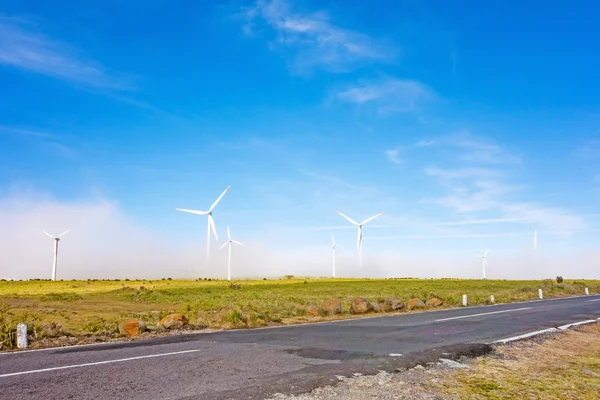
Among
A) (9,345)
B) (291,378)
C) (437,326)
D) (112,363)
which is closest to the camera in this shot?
(291,378)

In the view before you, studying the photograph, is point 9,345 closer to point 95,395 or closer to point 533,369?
point 95,395

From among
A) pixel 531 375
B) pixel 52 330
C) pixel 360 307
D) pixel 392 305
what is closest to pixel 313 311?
pixel 360 307

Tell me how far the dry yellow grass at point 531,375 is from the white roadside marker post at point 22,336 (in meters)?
11.7

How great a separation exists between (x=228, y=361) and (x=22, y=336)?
285 inches

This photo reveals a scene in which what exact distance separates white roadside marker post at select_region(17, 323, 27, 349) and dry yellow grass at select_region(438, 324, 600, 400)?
1170 cm

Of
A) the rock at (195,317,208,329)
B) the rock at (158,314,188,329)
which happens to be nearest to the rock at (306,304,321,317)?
the rock at (195,317,208,329)

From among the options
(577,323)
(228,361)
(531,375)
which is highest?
(228,361)

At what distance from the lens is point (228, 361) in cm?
1046

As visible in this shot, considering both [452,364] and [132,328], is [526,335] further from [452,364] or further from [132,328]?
[132,328]

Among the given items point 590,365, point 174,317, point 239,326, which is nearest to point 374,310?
point 239,326

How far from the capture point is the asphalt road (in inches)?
312

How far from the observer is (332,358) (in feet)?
Answer: 35.9

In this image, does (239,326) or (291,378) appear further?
(239,326)

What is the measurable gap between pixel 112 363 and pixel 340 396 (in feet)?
17.7
